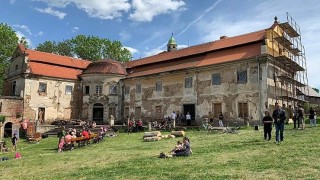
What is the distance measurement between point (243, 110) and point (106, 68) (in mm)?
18451

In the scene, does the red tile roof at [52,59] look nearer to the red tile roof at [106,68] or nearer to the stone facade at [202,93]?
the red tile roof at [106,68]

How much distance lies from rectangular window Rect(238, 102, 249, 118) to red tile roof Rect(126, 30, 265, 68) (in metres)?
6.14

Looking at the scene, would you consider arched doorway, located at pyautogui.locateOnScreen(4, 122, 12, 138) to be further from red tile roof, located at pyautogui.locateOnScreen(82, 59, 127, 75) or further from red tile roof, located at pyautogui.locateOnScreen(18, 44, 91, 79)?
red tile roof, located at pyautogui.locateOnScreen(82, 59, 127, 75)

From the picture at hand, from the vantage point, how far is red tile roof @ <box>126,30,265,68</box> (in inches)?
1181

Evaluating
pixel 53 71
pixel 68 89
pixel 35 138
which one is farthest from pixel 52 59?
pixel 35 138

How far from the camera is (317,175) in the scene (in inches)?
334

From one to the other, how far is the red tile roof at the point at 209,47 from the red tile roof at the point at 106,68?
182cm

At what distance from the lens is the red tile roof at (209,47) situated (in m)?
30.0

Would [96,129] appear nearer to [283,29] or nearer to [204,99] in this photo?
[204,99]

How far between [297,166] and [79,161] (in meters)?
9.31

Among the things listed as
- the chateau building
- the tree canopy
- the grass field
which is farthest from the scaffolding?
the tree canopy

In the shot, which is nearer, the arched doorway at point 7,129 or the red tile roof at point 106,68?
the arched doorway at point 7,129

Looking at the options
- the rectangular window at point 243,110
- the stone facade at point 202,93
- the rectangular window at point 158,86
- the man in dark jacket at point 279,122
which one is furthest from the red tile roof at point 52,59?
the man in dark jacket at point 279,122

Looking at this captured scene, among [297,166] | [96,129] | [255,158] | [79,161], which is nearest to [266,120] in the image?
[255,158]
